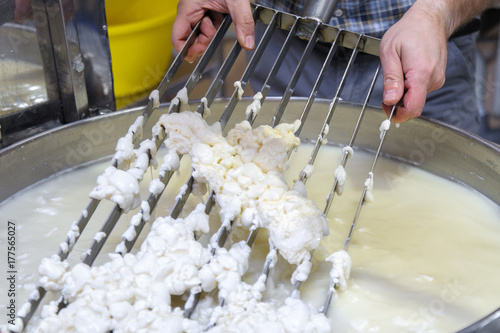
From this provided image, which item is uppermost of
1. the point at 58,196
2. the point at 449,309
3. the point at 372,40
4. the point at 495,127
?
the point at 372,40

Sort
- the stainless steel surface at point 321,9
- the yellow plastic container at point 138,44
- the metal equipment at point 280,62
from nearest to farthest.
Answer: the metal equipment at point 280,62 < the stainless steel surface at point 321,9 < the yellow plastic container at point 138,44

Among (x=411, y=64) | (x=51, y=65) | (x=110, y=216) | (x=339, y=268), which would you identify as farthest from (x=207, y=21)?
(x=339, y=268)

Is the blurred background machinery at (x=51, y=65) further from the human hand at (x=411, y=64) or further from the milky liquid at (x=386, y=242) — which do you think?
the human hand at (x=411, y=64)

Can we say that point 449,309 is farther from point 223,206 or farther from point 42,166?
point 42,166

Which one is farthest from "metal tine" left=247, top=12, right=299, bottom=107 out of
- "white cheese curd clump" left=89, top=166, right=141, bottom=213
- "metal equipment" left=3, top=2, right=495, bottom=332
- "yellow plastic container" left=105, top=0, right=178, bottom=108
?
"yellow plastic container" left=105, top=0, right=178, bottom=108

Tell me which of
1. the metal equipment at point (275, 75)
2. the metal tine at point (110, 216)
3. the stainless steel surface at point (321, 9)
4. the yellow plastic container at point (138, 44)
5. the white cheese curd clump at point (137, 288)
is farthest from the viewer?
the yellow plastic container at point (138, 44)

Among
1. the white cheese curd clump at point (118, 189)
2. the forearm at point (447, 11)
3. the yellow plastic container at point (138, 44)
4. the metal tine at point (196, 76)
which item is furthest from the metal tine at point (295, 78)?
the yellow plastic container at point (138, 44)

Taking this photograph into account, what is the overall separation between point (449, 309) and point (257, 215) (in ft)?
1.25

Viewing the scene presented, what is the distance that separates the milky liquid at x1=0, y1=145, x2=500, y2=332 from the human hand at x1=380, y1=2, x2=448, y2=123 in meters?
0.25

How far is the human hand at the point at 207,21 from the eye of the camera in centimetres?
130

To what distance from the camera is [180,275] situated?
819mm

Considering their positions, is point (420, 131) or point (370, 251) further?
point (420, 131)

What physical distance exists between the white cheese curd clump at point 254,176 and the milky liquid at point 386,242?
0.32 ft

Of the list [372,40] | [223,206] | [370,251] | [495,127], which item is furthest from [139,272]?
[495,127]
